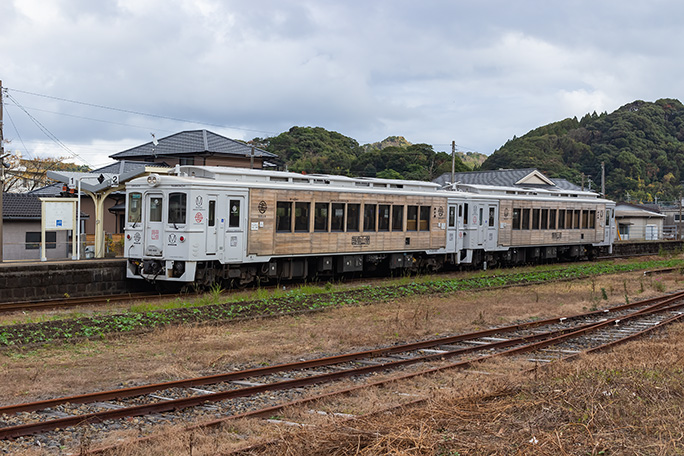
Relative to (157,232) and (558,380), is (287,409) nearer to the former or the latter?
(558,380)

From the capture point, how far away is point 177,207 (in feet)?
50.9

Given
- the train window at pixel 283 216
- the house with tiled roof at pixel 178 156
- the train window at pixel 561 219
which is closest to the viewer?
the train window at pixel 283 216

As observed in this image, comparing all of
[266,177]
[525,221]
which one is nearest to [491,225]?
[525,221]

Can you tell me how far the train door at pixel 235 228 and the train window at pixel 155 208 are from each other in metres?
1.60

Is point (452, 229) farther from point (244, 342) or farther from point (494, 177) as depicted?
point (494, 177)

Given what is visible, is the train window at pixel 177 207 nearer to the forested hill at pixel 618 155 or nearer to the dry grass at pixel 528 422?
the dry grass at pixel 528 422

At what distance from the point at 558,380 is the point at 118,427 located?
475cm

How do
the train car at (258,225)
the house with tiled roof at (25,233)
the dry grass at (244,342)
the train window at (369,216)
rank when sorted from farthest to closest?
the house with tiled roof at (25,233) → the train window at (369,216) → the train car at (258,225) → the dry grass at (244,342)

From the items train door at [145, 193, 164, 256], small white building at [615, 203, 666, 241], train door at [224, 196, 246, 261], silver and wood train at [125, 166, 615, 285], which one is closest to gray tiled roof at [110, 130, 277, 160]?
silver and wood train at [125, 166, 615, 285]

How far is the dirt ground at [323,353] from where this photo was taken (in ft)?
17.7

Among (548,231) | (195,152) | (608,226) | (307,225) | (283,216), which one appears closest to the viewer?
(283,216)

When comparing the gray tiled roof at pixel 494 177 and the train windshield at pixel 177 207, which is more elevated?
the gray tiled roof at pixel 494 177

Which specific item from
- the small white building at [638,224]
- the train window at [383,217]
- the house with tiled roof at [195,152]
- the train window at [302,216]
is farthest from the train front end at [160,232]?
the small white building at [638,224]

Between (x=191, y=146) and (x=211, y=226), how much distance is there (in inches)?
960
